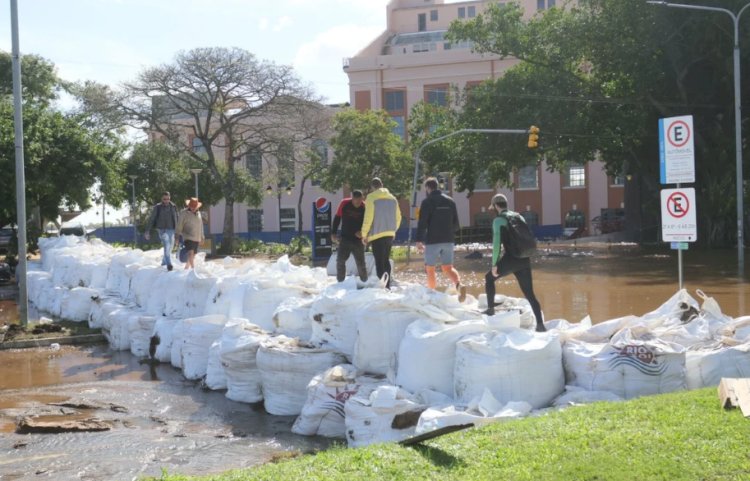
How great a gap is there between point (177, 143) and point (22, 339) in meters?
28.9

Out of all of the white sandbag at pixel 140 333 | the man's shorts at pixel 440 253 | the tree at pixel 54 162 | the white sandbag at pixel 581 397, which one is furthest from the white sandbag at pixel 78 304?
the tree at pixel 54 162

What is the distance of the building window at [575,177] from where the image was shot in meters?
56.5

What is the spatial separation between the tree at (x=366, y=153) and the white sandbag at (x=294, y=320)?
119 ft

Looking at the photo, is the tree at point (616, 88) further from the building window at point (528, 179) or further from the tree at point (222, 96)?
the building window at point (528, 179)

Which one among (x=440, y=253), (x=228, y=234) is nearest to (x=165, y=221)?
(x=440, y=253)

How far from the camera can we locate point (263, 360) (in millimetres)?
7445

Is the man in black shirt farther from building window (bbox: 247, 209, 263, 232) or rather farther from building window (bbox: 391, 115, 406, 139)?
building window (bbox: 247, 209, 263, 232)

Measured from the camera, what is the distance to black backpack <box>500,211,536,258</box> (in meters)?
8.36

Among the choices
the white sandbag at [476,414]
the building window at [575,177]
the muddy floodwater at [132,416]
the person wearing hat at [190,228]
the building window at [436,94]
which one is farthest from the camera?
the building window at [436,94]

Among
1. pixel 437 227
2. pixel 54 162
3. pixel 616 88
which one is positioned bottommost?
pixel 437 227

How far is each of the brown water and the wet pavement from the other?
5927 millimetres

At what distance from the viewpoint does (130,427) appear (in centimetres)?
690

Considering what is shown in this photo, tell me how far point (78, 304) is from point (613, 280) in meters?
11.3

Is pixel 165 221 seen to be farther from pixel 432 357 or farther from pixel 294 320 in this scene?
pixel 432 357
